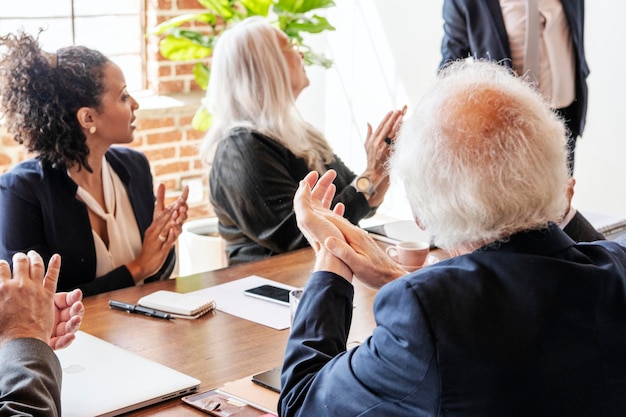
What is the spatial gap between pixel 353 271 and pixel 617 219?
1472mm

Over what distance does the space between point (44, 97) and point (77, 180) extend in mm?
248

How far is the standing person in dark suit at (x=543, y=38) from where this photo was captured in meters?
3.74

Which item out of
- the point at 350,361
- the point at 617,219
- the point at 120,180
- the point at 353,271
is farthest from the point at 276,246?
the point at 350,361

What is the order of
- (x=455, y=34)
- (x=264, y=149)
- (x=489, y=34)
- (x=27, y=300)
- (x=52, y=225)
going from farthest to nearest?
(x=455, y=34), (x=489, y=34), (x=264, y=149), (x=52, y=225), (x=27, y=300)

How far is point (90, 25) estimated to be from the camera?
4.32 meters

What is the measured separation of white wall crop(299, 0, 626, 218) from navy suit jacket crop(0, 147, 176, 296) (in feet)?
5.84

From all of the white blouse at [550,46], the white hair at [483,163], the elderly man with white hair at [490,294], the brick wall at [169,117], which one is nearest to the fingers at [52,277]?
the elderly man with white hair at [490,294]

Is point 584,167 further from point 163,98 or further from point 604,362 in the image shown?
point 604,362

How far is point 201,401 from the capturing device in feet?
5.35

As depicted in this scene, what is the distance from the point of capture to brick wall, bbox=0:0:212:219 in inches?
172

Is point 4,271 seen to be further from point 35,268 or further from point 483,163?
point 483,163

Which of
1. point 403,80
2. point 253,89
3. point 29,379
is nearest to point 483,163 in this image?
point 29,379

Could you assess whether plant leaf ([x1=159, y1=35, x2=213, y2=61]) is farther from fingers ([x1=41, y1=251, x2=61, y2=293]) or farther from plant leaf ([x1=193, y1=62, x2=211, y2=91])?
fingers ([x1=41, y1=251, x2=61, y2=293])

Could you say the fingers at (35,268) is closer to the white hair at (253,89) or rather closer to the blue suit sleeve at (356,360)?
the blue suit sleeve at (356,360)
